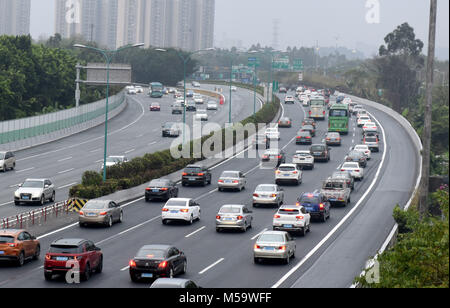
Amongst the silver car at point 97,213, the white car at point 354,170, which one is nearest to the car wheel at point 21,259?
the silver car at point 97,213

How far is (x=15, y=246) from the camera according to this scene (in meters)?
30.1

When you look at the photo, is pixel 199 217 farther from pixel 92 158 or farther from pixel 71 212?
pixel 92 158

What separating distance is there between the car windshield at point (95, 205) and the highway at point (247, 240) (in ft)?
3.77

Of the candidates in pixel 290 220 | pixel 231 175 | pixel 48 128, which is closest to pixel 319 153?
pixel 231 175

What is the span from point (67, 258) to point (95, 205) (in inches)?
517

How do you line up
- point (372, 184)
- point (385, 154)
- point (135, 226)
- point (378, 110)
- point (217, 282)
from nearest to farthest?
Result: 1. point (217, 282)
2. point (135, 226)
3. point (372, 184)
4. point (385, 154)
5. point (378, 110)

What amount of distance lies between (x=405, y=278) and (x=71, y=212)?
98.4 feet

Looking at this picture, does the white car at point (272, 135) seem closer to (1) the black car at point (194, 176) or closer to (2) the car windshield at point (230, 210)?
(1) the black car at point (194, 176)

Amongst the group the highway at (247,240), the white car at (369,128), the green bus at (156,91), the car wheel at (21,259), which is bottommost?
the highway at (247,240)

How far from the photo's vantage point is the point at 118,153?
72.6 metres

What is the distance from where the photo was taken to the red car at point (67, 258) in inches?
1086

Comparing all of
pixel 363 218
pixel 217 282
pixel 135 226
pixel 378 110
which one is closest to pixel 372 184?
pixel 363 218

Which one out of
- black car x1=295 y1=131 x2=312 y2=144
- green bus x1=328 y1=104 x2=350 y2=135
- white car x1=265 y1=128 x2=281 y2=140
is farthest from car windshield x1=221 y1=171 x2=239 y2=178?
green bus x1=328 y1=104 x2=350 y2=135

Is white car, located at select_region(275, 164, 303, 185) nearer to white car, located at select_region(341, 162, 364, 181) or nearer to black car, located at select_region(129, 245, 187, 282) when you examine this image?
white car, located at select_region(341, 162, 364, 181)
